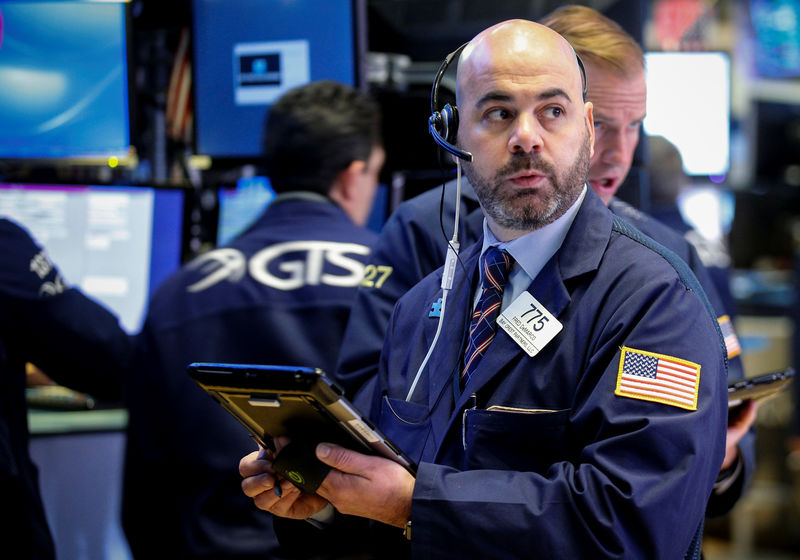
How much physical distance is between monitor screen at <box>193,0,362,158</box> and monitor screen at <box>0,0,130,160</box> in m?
0.29

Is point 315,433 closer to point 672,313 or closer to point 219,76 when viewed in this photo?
point 672,313

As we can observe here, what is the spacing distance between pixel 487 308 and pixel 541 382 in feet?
0.52

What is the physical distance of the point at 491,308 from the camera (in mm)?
1354

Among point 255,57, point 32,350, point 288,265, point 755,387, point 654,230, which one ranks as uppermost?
point 255,57

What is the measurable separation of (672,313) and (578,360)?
13 centimetres

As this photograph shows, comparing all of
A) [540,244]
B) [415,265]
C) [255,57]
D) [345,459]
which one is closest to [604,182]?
[415,265]

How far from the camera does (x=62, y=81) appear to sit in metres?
2.98

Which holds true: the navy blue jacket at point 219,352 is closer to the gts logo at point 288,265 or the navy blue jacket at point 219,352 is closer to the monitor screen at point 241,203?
the gts logo at point 288,265

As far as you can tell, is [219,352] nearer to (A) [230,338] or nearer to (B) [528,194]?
(A) [230,338]

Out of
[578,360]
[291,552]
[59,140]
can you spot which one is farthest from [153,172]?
[578,360]

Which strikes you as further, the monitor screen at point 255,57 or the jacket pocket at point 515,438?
the monitor screen at point 255,57

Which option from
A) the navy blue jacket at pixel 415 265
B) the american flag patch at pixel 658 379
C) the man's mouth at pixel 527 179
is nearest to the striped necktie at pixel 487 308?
the man's mouth at pixel 527 179

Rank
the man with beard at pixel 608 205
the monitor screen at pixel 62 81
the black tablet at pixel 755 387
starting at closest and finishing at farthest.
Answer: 1. the black tablet at pixel 755 387
2. the man with beard at pixel 608 205
3. the monitor screen at pixel 62 81

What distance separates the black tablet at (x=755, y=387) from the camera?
1.56m
